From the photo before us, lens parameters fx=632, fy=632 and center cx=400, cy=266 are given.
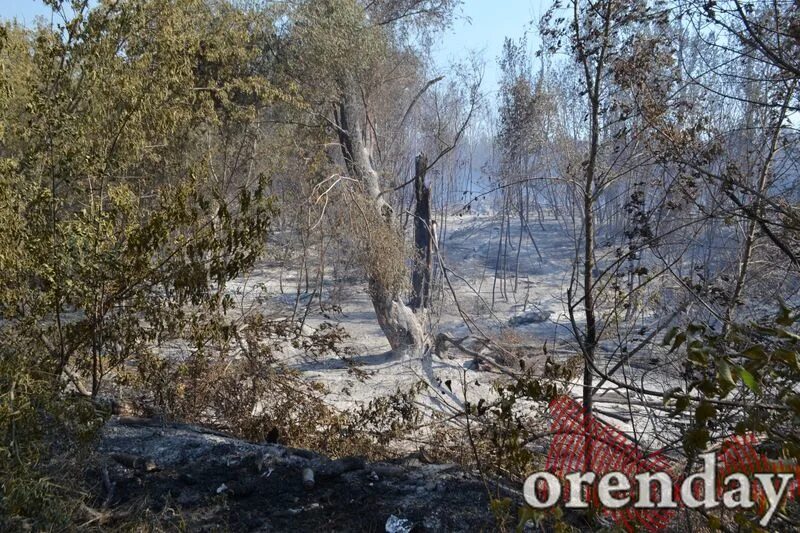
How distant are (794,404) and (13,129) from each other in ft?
15.1

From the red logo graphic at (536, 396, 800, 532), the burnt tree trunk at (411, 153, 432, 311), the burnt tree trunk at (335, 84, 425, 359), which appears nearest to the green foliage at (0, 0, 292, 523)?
the red logo graphic at (536, 396, 800, 532)

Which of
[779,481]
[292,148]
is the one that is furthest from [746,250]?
[292,148]

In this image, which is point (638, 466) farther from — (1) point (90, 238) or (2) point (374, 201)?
(2) point (374, 201)

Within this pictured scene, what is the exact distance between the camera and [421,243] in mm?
13156

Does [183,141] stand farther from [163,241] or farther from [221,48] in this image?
[163,241]

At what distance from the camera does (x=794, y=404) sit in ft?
3.83

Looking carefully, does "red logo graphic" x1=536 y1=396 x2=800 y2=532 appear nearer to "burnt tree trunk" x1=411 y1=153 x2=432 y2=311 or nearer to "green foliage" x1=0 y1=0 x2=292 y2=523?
"green foliage" x1=0 y1=0 x2=292 y2=523

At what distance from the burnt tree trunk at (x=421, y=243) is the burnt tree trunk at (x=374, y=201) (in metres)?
0.61

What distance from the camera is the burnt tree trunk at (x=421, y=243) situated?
1201cm

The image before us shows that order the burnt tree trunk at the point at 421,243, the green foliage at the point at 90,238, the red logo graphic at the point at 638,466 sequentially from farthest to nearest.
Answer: the burnt tree trunk at the point at 421,243, the green foliage at the point at 90,238, the red logo graphic at the point at 638,466

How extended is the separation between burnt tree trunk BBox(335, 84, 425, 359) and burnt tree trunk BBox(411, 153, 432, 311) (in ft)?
2.00

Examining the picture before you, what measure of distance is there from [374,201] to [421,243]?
10.5 feet

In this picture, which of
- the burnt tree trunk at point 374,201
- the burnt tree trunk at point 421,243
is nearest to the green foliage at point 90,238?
the burnt tree trunk at point 374,201

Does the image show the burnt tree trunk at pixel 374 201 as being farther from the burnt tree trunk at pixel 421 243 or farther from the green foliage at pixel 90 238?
the green foliage at pixel 90 238
